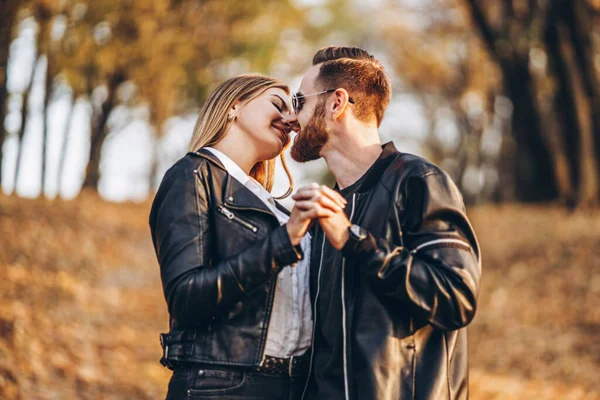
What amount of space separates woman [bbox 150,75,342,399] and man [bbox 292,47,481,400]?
129mm

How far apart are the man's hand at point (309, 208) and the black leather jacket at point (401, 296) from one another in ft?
0.67

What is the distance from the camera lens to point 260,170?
408 centimetres

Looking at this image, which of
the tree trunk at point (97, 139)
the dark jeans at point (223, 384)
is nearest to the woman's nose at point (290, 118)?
the dark jeans at point (223, 384)

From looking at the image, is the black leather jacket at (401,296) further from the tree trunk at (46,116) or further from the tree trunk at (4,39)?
the tree trunk at (46,116)

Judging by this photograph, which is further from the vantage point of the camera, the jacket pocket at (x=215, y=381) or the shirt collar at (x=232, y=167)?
the shirt collar at (x=232, y=167)

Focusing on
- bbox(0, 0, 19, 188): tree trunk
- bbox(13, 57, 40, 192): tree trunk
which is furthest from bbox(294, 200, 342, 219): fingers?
bbox(13, 57, 40, 192): tree trunk

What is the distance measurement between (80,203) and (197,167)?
17.5 meters

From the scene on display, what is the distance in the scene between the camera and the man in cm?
302

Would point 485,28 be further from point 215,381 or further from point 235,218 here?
point 215,381

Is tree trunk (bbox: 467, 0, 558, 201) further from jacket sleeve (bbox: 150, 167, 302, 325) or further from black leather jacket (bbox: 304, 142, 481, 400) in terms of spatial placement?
jacket sleeve (bbox: 150, 167, 302, 325)

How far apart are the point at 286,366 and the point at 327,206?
862 millimetres

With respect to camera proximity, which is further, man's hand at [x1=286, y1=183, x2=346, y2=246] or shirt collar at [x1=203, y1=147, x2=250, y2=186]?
shirt collar at [x1=203, y1=147, x2=250, y2=186]

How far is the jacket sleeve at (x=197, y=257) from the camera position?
3041mm

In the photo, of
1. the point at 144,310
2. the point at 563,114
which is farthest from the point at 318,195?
the point at 563,114
